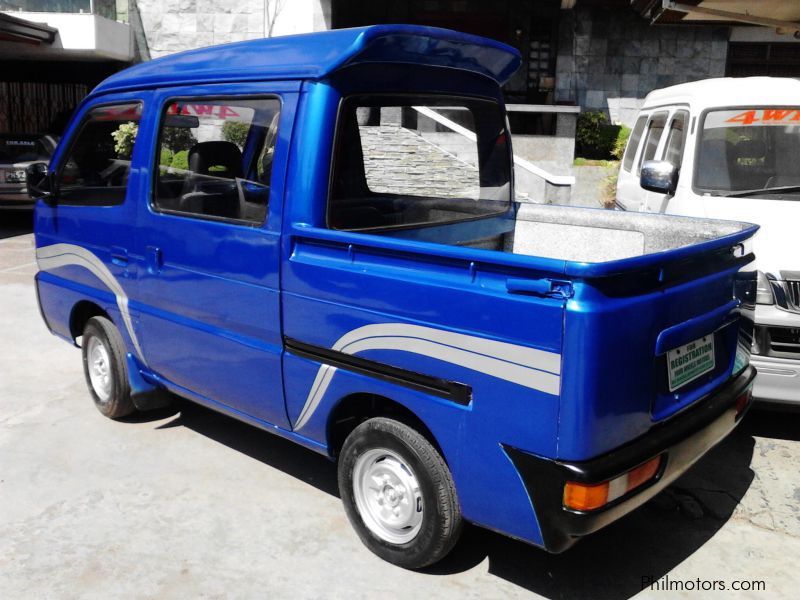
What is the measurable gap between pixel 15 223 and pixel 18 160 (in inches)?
56.9

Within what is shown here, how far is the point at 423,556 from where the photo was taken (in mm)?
3344

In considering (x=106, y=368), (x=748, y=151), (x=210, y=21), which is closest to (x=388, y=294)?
(x=106, y=368)

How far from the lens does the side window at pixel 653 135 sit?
6955 mm

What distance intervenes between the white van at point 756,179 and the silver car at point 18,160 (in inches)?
396

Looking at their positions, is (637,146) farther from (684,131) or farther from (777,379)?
(777,379)

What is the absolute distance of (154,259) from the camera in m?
4.36

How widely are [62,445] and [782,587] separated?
403 centimetres

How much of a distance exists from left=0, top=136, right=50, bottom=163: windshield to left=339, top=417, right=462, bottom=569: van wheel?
11.8 meters

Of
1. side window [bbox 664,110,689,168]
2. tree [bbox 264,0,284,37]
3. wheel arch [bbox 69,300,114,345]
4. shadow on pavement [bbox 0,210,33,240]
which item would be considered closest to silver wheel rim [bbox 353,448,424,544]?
wheel arch [bbox 69,300,114,345]

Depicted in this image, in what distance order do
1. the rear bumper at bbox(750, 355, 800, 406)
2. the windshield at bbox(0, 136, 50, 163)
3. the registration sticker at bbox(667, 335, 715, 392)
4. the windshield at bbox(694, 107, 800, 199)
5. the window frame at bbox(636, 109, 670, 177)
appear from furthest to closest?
the windshield at bbox(0, 136, 50, 163), the window frame at bbox(636, 109, 670, 177), the windshield at bbox(694, 107, 800, 199), the rear bumper at bbox(750, 355, 800, 406), the registration sticker at bbox(667, 335, 715, 392)

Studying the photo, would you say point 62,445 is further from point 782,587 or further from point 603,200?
point 603,200

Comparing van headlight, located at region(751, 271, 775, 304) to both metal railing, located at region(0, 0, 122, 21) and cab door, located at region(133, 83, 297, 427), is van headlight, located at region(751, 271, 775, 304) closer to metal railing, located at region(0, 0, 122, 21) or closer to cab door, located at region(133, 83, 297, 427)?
cab door, located at region(133, 83, 297, 427)

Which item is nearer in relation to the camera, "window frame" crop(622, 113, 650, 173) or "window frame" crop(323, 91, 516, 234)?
"window frame" crop(323, 91, 516, 234)

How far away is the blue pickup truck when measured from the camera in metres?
2.77
